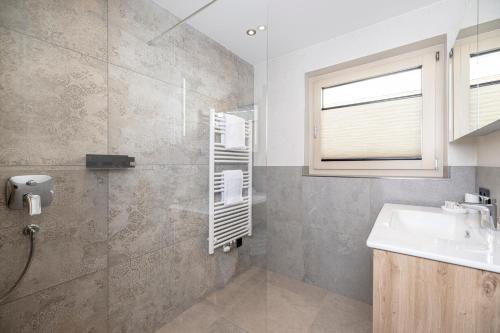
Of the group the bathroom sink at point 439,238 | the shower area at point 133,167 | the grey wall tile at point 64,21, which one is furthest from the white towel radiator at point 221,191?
the bathroom sink at point 439,238

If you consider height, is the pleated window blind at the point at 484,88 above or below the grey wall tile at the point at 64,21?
below

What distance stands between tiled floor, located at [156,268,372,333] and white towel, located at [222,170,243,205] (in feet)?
2.03

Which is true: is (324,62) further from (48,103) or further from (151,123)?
(48,103)

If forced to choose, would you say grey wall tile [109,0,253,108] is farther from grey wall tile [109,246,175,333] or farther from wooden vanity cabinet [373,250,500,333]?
wooden vanity cabinet [373,250,500,333]

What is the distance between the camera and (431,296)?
75 centimetres

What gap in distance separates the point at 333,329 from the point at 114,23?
→ 230cm

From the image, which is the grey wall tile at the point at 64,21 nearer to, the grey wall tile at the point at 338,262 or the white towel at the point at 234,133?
the white towel at the point at 234,133

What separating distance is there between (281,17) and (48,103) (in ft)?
5.12

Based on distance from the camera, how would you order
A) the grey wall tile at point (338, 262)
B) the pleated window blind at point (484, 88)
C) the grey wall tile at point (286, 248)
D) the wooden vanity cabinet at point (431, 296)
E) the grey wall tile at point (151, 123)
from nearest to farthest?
the wooden vanity cabinet at point (431, 296), the pleated window blind at point (484, 88), the grey wall tile at point (151, 123), the grey wall tile at point (338, 262), the grey wall tile at point (286, 248)

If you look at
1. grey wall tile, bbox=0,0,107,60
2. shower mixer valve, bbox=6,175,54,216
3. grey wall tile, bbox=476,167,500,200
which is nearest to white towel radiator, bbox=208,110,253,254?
grey wall tile, bbox=0,0,107,60

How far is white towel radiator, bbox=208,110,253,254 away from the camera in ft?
4.95

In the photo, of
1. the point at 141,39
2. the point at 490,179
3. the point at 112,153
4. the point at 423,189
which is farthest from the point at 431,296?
the point at 141,39

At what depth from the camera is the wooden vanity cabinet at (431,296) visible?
675 mm

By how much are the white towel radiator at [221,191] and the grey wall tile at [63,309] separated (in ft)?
2.22
